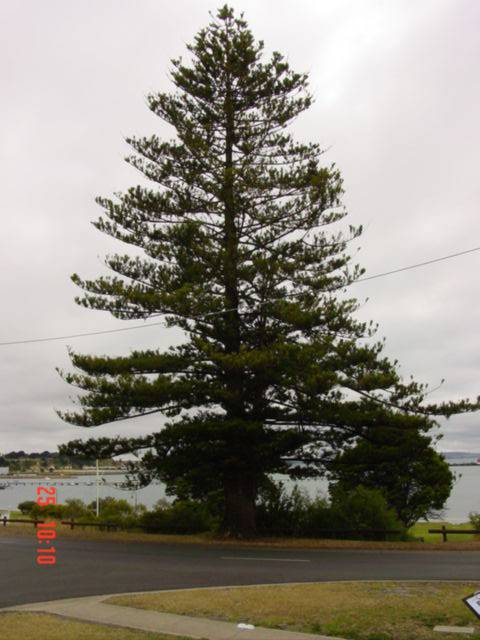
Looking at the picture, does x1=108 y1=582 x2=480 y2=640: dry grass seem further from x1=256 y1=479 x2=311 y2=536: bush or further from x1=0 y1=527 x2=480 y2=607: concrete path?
x1=256 y1=479 x2=311 y2=536: bush

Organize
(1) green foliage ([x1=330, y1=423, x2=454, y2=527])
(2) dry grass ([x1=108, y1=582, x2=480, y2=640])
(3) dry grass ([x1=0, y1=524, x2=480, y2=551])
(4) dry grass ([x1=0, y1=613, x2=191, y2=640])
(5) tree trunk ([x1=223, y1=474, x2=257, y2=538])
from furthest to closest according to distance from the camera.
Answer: (5) tree trunk ([x1=223, y1=474, x2=257, y2=538]), (1) green foliage ([x1=330, y1=423, x2=454, y2=527]), (3) dry grass ([x1=0, y1=524, x2=480, y2=551]), (2) dry grass ([x1=108, y1=582, x2=480, y2=640]), (4) dry grass ([x1=0, y1=613, x2=191, y2=640])

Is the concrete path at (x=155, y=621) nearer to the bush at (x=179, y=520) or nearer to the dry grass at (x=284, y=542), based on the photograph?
the dry grass at (x=284, y=542)

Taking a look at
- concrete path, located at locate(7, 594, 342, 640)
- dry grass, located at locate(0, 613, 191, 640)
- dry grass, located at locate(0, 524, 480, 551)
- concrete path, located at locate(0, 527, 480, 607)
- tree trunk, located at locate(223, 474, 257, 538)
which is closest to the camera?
dry grass, located at locate(0, 613, 191, 640)

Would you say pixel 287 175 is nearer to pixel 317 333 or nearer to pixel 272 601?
pixel 317 333

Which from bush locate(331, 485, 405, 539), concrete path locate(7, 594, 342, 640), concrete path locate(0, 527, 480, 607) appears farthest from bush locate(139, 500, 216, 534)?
concrete path locate(7, 594, 342, 640)

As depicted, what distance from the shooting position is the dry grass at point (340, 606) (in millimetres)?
8922

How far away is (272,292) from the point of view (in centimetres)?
2430

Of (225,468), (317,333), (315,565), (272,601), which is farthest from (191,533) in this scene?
(272,601)

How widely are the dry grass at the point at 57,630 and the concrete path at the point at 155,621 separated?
0.87 ft

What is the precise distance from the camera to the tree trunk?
23.6 m

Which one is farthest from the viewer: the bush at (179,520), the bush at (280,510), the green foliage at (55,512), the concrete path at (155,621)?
the green foliage at (55,512)
